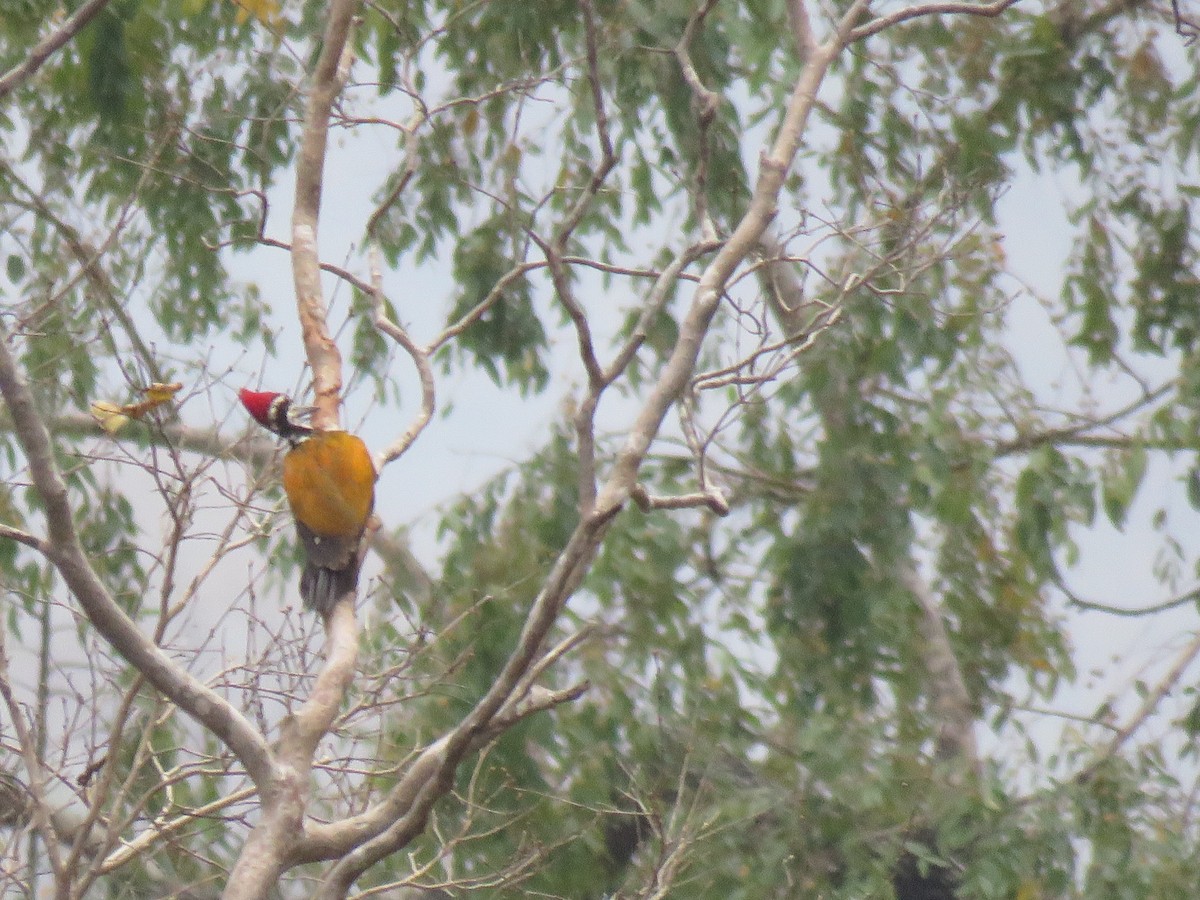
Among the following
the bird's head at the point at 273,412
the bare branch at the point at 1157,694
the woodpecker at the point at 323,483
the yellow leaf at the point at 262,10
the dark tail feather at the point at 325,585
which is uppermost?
Result: the yellow leaf at the point at 262,10

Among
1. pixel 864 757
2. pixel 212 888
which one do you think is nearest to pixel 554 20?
pixel 864 757

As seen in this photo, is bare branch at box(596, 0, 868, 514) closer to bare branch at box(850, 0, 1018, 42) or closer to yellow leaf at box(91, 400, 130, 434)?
bare branch at box(850, 0, 1018, 42)

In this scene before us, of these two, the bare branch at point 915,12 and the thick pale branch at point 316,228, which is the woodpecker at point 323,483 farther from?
the bare branch at point 915,12

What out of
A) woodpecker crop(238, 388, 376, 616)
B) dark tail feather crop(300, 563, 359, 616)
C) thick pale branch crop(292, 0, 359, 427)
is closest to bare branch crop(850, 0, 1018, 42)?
thick pale branch crop(292, 0, 359, 427)

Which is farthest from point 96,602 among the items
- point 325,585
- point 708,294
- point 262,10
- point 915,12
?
point 262,10

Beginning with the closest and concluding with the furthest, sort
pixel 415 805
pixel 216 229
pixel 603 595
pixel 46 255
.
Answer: pixel 415 805, pixel 603 595, pixel 216 229, pixel 46 255

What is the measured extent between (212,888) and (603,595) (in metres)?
1.96

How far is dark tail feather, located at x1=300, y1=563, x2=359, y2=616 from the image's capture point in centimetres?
449

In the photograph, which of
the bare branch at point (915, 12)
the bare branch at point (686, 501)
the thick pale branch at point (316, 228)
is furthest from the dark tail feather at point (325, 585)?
the bare branch at point (915, 12)

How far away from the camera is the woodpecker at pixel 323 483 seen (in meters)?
4.77

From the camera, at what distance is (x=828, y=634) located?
20.2 feet

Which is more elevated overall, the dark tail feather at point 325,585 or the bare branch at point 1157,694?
the dark tail feather at point 325,585

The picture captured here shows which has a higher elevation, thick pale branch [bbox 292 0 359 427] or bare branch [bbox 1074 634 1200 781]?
thick pale branch [bbox 292 0 359 427]

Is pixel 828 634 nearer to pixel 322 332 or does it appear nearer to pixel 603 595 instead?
pixel 603 595
